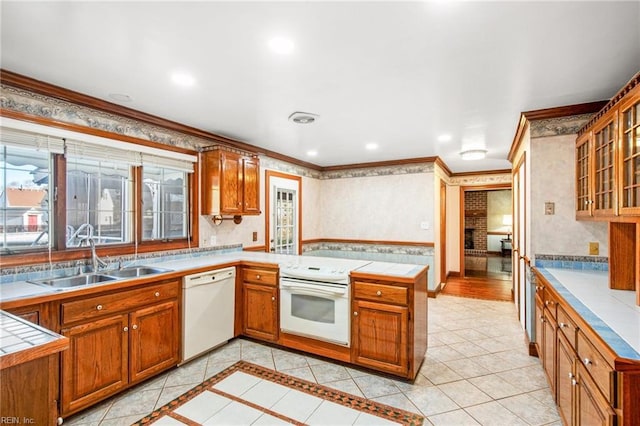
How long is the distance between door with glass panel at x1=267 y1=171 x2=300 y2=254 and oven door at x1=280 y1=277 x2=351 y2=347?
5.80ft

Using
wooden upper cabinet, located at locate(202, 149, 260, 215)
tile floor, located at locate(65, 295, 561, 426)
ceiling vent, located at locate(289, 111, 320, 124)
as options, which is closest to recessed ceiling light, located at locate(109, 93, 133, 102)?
wooden upper cabinet, located at locate(202, 149, 260, 215)

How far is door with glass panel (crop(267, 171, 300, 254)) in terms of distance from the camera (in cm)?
483

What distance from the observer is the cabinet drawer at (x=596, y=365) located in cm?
122

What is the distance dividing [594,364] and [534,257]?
187cm

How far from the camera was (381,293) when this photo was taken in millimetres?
2631

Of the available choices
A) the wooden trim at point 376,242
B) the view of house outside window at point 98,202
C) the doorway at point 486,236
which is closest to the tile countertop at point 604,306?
the wooden trim at point 376,242

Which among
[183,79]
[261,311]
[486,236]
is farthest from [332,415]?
[486,236]

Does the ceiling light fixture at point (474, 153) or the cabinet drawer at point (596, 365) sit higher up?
the ceiling light fixture at point (474, 153)

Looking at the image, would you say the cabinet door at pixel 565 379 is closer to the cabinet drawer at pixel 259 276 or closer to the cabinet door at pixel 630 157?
the cabinet door at pixel 630 157

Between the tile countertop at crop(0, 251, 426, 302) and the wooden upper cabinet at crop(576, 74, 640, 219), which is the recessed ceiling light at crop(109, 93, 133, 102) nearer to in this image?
the tile countertop at crop(0, 251, 426, 302)

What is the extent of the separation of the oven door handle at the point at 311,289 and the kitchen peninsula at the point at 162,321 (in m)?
0.10

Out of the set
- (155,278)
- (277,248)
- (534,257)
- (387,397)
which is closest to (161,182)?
(155,278)

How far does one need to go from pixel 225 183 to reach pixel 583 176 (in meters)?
3.49

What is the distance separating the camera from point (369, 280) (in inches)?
106
